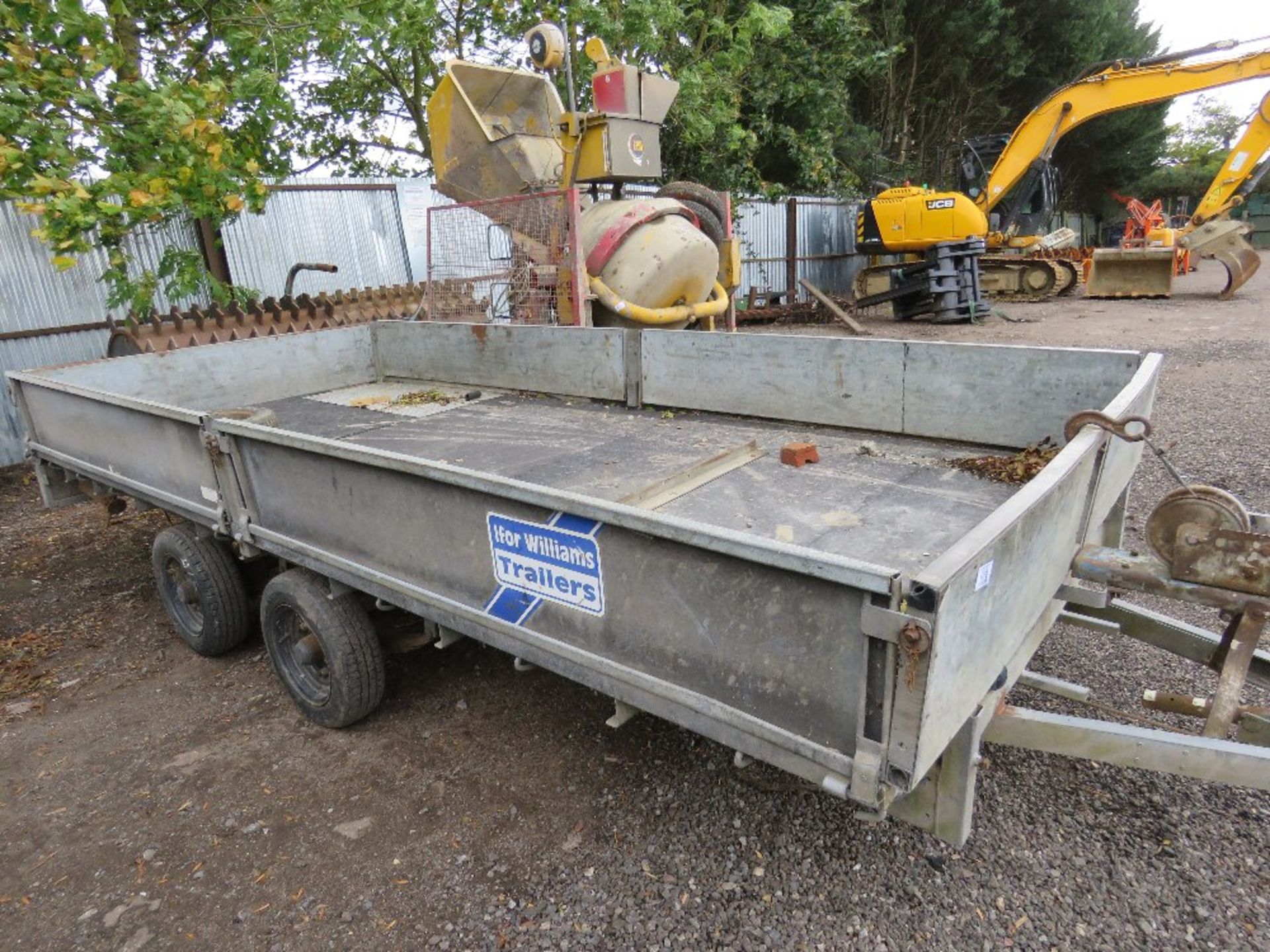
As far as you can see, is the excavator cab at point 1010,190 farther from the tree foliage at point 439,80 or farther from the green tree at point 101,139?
the green tree at point 101,139

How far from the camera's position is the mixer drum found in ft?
21.2

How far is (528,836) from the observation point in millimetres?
2664

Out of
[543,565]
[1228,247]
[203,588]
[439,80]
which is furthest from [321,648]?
[1228,247]

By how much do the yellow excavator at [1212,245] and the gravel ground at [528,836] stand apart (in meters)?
15.0

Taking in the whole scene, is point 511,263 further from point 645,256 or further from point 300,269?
point 300,269

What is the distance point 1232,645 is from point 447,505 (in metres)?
2.28

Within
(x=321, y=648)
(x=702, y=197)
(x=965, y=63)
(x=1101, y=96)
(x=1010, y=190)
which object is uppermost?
(x=965, y=63)

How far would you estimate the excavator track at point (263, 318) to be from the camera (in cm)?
723

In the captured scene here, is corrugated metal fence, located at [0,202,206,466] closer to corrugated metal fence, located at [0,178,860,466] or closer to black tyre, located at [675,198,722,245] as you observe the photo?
corrugated metal fence, located at [0,178,860,466]

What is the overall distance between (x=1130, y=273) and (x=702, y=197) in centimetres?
1206

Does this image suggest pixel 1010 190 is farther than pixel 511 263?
Yes

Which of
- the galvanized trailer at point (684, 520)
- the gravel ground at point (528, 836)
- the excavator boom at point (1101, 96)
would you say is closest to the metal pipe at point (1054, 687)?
the galvanized trailer at point (684, 520)

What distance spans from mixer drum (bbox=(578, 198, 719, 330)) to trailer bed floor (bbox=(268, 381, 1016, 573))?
1.70 m

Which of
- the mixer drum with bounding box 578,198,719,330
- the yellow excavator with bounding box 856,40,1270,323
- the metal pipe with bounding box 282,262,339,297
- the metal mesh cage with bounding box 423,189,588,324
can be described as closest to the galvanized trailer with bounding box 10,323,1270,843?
the metal mesh cage with bounding box 423,189,588,324
